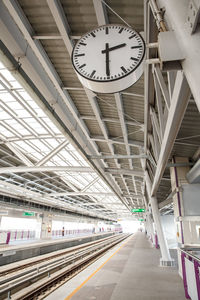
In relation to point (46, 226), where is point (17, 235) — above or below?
below

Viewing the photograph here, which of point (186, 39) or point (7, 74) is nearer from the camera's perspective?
point (186, 39)

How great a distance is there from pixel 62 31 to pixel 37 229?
31602 millimetres

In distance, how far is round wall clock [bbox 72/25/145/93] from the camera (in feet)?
8.44

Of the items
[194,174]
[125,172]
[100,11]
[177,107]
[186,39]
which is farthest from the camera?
[125,172]

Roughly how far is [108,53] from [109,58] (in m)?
0.09

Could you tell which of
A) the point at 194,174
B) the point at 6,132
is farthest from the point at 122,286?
the point at 6,132

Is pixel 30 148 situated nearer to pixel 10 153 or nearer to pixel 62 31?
pixel 10 153

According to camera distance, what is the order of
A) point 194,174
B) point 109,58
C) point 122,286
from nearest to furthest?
point 109,58
point 122,286
point 194,174

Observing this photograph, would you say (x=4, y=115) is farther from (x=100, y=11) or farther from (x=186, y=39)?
(x=186, y=39)

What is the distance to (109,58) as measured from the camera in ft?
8.87

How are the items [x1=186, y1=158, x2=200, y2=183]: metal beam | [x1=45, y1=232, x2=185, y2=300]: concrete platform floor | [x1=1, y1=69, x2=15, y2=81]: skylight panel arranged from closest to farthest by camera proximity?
[x1=45, y1=232, x2=185, y2=300]: concrete platform floor → [x1=186, y1=158, x2=200, y2=183]: metal beam → [x1=1, y1=69, x2=15, y2=81]: skylight panel

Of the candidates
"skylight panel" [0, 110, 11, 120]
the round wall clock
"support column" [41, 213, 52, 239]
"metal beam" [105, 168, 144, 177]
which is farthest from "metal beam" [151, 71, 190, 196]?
"support column" [41, 213, 52, 239]

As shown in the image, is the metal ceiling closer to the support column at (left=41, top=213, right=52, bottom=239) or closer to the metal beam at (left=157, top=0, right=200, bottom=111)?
the metal beam at (left=157, top=0, right=200, bottom=111)

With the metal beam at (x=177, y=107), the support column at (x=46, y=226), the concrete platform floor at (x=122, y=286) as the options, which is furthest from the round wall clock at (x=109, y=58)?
the support column at (x=46, y=226)
